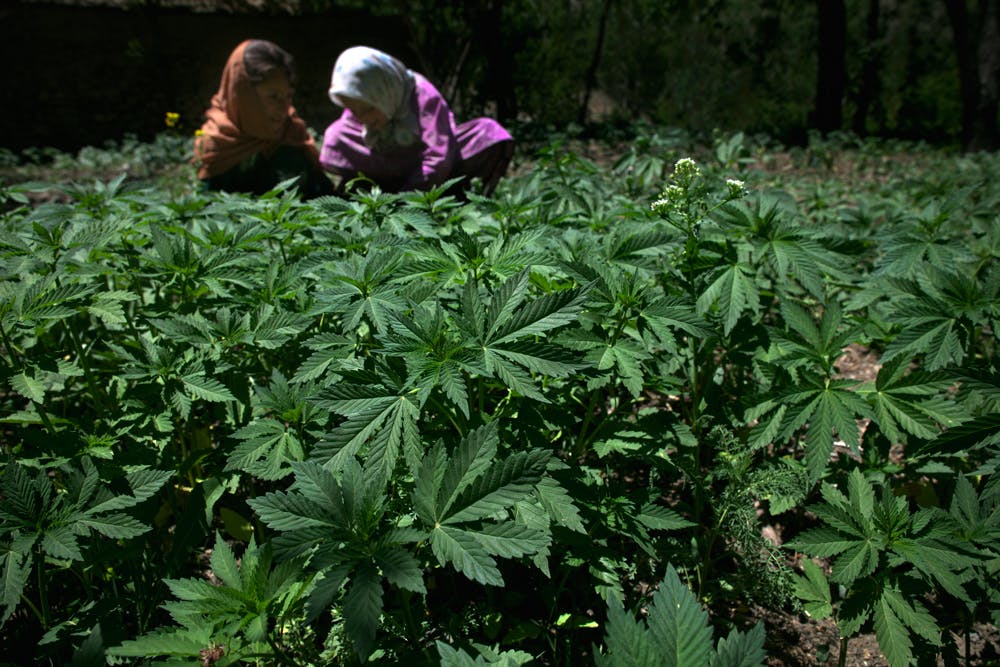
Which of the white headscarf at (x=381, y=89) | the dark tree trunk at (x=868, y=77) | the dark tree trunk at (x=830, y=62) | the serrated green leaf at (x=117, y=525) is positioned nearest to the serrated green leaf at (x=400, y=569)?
the serrated green leaf at (x=117, y=525)

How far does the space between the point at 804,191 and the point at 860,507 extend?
4.03 meters

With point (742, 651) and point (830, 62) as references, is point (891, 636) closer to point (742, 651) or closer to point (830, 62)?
point (742, 651)

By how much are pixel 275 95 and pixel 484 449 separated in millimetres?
3329

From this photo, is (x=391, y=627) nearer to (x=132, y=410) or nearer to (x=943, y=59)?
(x=132, y=410)

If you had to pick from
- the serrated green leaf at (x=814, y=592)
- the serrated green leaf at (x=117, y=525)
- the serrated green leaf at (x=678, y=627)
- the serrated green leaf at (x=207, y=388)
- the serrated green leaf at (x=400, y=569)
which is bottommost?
the serrated green leaf at (x=814, y=592)

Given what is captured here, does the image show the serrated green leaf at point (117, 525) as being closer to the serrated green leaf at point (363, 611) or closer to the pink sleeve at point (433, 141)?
the serrated green leaf at point (363, 611)

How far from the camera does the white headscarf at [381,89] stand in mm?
3285

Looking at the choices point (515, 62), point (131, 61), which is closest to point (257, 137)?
point (515, 62)

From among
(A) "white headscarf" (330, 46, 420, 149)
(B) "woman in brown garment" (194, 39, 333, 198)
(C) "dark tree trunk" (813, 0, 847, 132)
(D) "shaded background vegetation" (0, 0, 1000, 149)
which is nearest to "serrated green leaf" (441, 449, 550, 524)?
(A) "white headscarf" (330, 46, 420, 149)

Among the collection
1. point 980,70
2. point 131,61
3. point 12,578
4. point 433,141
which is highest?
point 980,70

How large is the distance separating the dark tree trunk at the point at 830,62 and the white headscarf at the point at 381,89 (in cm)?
857

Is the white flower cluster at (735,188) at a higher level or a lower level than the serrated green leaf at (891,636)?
higher

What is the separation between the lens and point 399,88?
343 cm

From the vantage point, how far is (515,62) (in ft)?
34.4
